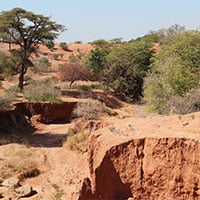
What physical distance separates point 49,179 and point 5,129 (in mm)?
6575

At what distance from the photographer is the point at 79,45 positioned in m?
54.1

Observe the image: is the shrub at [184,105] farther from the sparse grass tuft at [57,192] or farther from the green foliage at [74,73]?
the green foliage at [74,73]

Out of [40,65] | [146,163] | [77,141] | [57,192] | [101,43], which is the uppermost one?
[101,43]

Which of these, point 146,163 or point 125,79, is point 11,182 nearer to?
point 146,163

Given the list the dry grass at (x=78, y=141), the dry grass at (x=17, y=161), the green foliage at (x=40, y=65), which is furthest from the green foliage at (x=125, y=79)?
the dry grass at (x=17, y=161)

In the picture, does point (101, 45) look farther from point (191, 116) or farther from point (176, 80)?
point (191, 116)

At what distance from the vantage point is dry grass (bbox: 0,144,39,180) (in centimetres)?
1215

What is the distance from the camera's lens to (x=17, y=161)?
12.9m

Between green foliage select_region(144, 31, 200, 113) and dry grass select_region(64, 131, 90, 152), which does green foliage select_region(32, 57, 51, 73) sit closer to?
green foliage select_region(144, 31, 200, 113)

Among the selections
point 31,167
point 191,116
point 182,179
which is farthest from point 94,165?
point 31,167

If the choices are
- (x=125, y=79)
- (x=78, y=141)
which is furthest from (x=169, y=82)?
(x=125, y=79)

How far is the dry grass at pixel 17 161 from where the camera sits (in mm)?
12155

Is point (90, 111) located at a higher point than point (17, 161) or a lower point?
higher

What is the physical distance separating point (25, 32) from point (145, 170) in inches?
734
